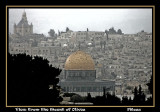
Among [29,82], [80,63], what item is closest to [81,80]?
[80,63]

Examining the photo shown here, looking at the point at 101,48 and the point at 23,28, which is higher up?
the point at 23,28

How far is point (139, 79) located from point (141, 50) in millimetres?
34944

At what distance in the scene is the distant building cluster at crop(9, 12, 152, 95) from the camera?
14380 cm

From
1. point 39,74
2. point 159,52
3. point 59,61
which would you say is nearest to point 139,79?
point 59,61

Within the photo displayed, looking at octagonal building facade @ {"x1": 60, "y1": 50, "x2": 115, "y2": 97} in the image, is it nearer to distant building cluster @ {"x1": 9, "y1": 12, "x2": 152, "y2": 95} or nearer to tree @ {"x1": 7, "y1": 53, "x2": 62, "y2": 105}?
distant building cluster @ {"x1": 9, "y1": 12, "x2": 152, "y2": 95}

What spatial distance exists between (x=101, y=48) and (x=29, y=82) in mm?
138105

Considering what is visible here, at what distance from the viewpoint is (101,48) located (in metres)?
171

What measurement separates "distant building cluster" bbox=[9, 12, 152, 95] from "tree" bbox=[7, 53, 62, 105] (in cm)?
8723

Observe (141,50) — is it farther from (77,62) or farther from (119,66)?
(77,62)

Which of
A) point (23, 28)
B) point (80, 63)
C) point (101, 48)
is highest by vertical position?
point (23, 28)

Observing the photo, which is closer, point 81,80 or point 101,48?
point 81,80

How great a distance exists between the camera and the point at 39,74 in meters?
36.3

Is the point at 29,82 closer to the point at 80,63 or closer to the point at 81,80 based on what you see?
the point at 81,80

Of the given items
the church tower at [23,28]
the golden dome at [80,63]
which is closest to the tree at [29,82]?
the golden dome at [80,63]
